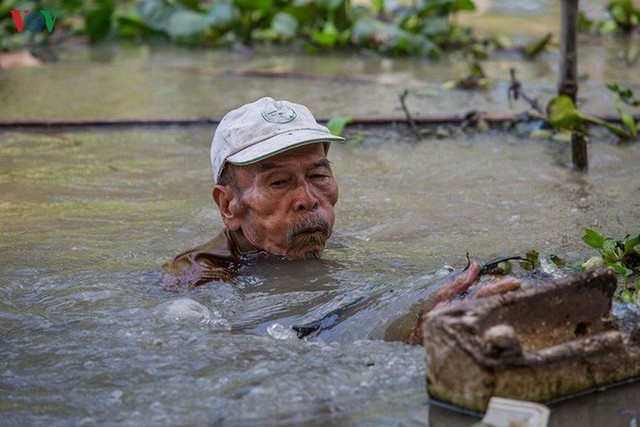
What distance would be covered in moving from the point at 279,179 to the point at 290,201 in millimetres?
99

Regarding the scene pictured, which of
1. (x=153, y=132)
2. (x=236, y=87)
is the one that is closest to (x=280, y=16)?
(x=236, y=87)

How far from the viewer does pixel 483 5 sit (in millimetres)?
14398

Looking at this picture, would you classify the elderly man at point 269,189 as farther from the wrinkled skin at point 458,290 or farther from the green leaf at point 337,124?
the green leaf at point 337,124

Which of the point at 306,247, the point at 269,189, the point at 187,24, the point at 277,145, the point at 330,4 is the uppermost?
the point at 277,145

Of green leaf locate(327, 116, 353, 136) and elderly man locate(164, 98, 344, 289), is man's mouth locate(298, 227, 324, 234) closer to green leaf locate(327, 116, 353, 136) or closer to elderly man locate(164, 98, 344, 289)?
elderly man locate(164, 98, 344, 289)

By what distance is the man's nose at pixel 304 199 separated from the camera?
4277 mm

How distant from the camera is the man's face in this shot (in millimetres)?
4309

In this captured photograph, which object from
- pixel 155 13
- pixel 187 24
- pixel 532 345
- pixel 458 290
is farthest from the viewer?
pixel 155 13

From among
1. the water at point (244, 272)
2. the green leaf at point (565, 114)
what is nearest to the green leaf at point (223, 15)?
the water at point (244, 272)

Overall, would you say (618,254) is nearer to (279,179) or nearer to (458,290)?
(458,290)

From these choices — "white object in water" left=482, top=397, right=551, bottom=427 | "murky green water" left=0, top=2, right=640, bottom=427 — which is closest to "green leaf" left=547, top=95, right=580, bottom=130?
"murky green water" left=0, top=2, right=640, bottom=427

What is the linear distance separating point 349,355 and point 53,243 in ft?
7.54

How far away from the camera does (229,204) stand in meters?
4.48

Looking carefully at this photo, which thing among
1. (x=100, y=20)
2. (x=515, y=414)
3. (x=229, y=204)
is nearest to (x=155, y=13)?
(x=100, y=20)
